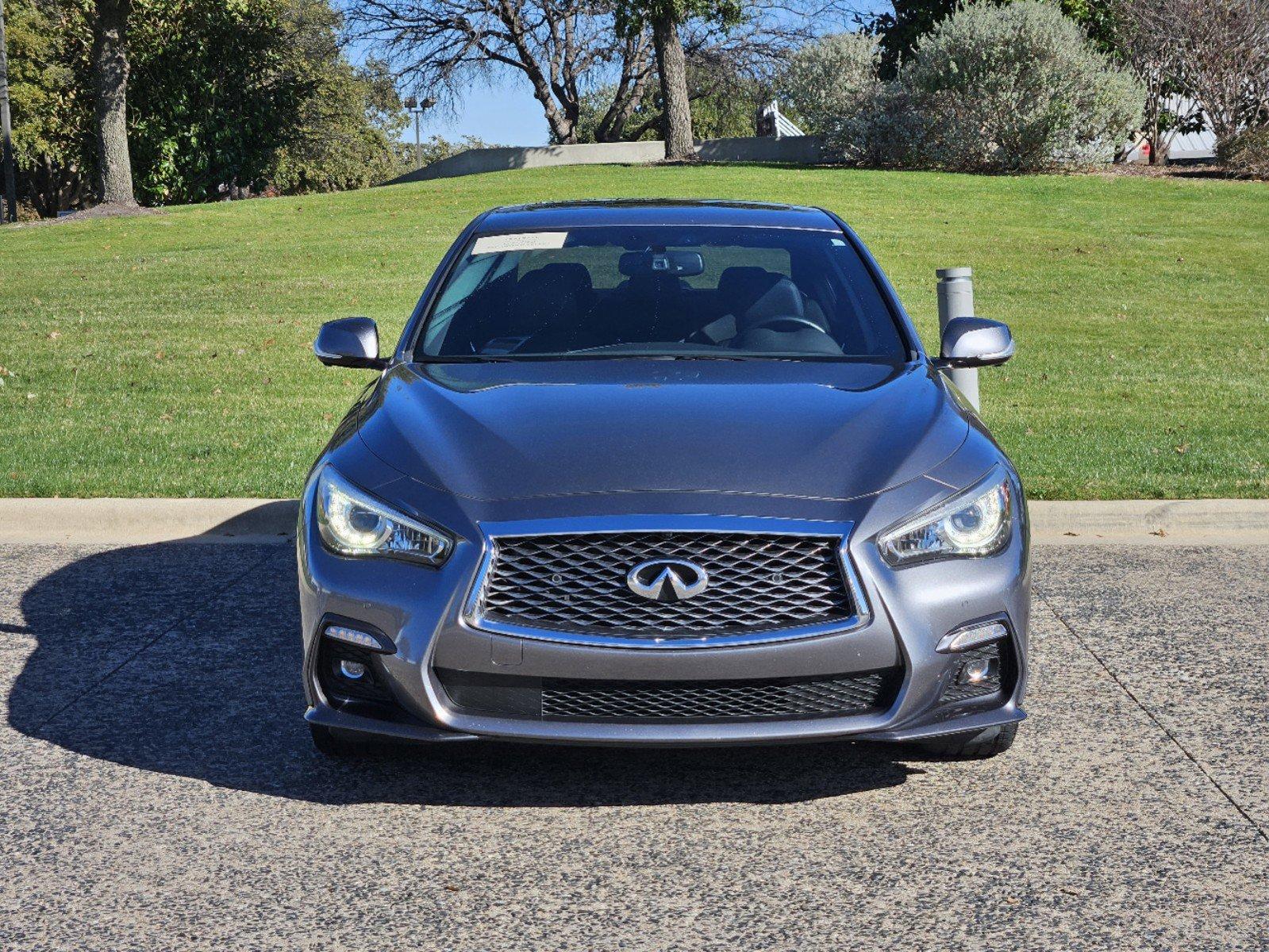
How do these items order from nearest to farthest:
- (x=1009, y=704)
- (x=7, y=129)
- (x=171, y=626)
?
(x=1009, y=704) → (x=171, y=626) → (x=7, y=129)

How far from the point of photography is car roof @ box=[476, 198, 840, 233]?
5.78m

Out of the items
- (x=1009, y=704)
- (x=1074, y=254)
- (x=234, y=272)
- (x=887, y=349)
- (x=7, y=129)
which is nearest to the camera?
(x=1009, y=704)

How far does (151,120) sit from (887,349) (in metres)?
40.4

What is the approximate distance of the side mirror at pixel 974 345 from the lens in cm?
513

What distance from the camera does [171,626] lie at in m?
6.01

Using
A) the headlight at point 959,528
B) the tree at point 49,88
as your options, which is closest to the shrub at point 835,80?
the tree at point 49,88

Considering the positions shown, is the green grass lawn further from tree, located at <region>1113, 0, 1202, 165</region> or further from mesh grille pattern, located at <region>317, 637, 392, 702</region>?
tree, located at <region>1113, 0, 1202, 165</region>

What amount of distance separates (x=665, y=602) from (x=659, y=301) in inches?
76.9

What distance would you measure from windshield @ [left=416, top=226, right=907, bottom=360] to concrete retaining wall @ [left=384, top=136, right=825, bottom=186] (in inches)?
1331

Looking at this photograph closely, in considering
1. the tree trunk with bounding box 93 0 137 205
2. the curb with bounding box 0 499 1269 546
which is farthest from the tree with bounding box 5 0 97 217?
the curb with bounding box 0 499 1269 546

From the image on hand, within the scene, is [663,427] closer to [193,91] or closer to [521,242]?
[521,242]

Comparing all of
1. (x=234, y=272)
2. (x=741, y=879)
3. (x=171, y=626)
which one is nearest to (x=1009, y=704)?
(x=741, y=879)

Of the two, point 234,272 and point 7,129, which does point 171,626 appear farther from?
point 7,129

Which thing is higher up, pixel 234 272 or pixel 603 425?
pixel 603 425
